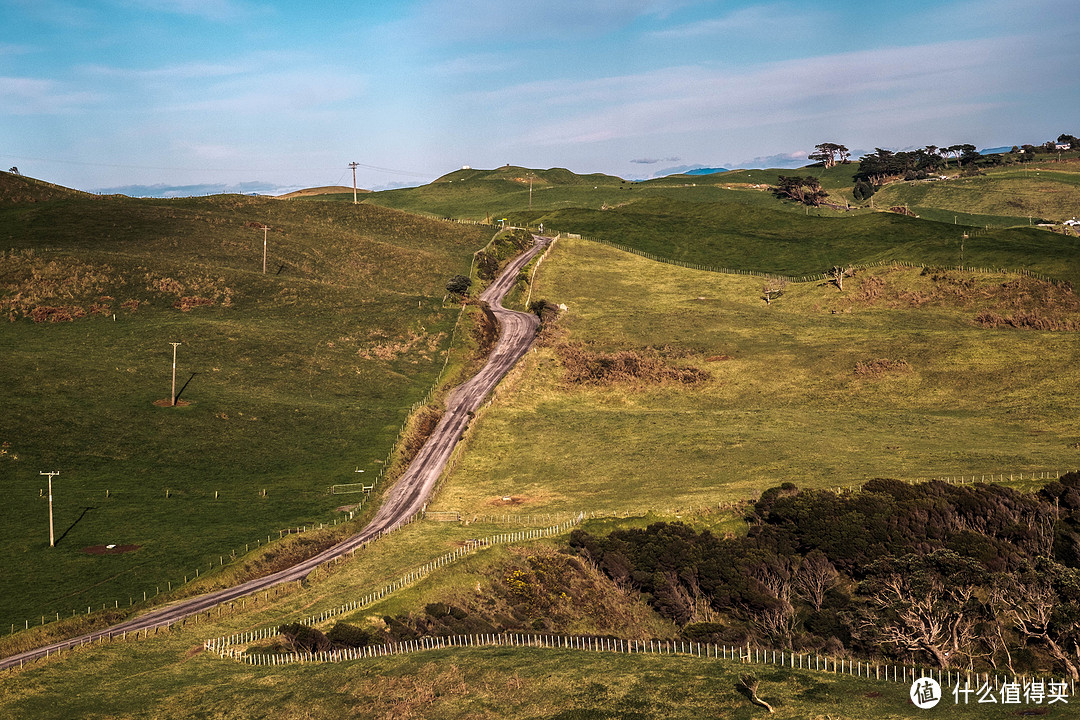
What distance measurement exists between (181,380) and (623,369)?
62.7 m

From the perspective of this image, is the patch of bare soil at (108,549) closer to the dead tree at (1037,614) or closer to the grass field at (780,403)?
the grass field at (780,403)

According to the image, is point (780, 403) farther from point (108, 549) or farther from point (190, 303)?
point (190, 303)

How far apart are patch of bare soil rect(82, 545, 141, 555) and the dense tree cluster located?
40659 millimetres

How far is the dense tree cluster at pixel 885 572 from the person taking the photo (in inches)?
2253

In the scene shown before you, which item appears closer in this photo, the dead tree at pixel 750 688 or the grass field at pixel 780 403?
the dead tree at pixel 750 688

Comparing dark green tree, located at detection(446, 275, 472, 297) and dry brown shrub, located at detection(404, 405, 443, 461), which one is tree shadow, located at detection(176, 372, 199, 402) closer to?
dry brown shrub, located at detection(404, 405, 443, 461)

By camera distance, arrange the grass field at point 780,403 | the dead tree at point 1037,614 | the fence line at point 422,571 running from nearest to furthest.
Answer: the dead tree at point 1037,614 → the fence line at point 422,571 → the grass field at point 780,403

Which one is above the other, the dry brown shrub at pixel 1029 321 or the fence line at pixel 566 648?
the dry brown shrub at pixel 1029 321

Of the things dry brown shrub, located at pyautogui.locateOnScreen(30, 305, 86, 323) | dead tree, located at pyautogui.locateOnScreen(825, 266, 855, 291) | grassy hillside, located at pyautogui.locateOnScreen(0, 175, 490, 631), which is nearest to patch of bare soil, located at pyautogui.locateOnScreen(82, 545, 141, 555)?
grassy hillside, located at pyautogui.locateOnScreen(0, 175, 490, 631)

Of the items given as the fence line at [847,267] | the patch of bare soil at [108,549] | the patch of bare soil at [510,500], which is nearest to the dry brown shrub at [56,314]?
the patch of bare soil at [108,549]

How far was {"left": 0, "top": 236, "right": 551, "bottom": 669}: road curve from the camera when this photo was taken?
6531 centimetres

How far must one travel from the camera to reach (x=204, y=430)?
106m

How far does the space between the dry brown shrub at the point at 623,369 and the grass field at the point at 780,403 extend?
53.0 inches

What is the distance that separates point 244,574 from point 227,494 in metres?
19.0
